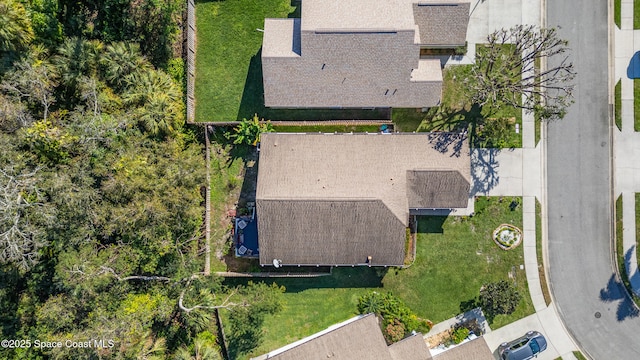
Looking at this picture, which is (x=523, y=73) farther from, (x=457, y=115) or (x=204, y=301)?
(x=204, y=301)

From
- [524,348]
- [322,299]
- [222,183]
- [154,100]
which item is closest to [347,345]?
[322,299]

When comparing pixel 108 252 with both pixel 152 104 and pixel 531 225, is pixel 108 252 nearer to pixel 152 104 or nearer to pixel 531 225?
pixel 152 104

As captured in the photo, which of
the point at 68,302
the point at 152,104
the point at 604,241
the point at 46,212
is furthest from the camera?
the point at 604,241

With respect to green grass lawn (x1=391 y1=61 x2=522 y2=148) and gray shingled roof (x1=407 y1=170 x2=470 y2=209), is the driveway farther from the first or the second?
green grass lawn (x1=391 y1=61 x2=522 y2=148)

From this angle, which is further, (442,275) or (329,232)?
(442,275)

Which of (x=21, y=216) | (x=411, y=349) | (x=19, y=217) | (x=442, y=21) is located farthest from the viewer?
(x=411, y=349)

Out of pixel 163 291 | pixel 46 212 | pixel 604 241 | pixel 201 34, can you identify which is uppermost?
pixel 201 34

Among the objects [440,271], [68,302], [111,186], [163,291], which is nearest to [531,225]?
[440,271]
